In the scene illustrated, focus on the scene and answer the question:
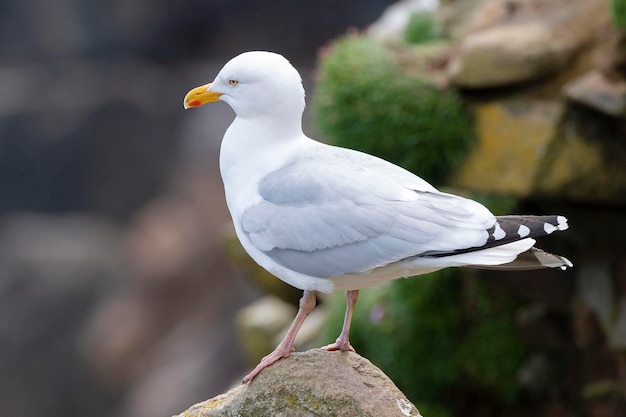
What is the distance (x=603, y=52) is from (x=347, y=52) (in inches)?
72.5

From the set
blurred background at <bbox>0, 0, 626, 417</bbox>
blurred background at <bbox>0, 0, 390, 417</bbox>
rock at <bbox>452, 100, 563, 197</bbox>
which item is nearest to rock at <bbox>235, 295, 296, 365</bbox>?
blurred background at <bbox>0, 0, 626, 417</bbox>

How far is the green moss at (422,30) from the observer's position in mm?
7684

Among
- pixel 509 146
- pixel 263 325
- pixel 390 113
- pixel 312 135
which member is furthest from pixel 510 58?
pixel 312 135

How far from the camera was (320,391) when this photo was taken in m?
3.90

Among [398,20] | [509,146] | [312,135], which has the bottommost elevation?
[312,135]

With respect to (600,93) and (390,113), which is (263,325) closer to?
(390,113)

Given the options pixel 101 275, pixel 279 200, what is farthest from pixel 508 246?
pixel 101 275

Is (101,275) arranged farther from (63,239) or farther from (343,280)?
(343,280)

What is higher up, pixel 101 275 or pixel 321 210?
pixel 321 210

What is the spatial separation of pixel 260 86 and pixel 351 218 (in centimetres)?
68

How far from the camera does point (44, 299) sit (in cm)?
1360

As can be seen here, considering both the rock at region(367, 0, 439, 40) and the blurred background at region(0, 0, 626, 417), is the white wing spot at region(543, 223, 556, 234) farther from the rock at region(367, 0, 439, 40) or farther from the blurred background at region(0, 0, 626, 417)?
the rock at region(367, 0, 439, 40)

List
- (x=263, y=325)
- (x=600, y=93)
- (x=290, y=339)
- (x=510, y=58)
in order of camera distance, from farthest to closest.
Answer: (x=263, y=325) → (x=510, y=58) → (x=600, y=93) → (x=290, y=339)

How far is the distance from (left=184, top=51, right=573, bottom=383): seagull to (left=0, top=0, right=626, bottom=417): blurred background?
2.79m
